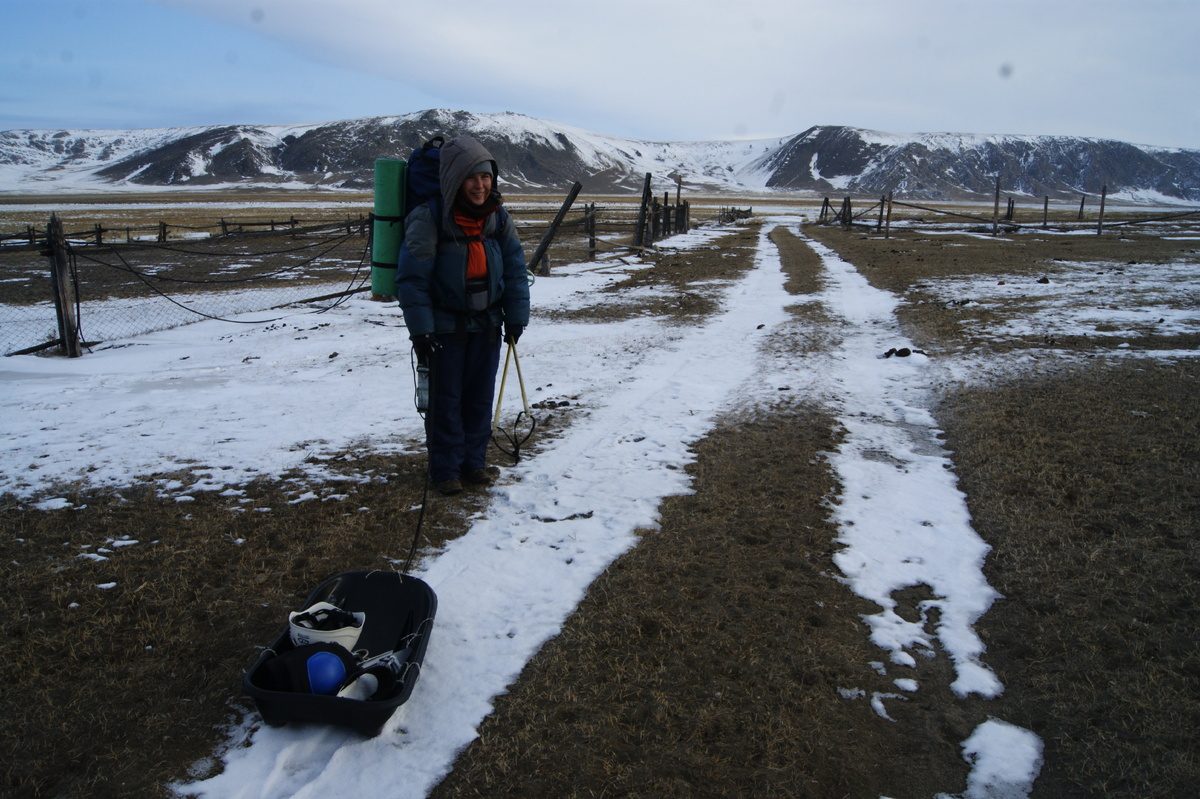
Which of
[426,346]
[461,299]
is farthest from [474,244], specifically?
[426,346]

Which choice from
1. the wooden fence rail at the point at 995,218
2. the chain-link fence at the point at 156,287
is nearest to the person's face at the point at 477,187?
the chain-link fence at the point at 156,287

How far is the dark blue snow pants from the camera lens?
4348 millimetres

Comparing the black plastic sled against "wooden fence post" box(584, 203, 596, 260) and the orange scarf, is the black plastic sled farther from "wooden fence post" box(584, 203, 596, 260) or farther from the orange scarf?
"wooden fence post" box(584, 203, 596, 260)

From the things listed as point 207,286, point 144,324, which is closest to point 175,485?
point 144,324

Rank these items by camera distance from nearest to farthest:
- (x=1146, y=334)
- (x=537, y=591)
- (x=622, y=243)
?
1. (x=537, y=591)
2. (x=1146, y=334)
3. (x=622, y=243)

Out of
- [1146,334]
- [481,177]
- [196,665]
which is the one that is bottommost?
[196,665]

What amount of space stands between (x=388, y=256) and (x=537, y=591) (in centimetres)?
228

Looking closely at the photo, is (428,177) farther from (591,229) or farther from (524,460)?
(591,229)

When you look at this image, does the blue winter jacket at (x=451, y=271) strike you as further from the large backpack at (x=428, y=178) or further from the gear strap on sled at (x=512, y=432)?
the gear strap on sled at (x=512, y=432)

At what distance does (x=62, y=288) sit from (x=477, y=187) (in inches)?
292

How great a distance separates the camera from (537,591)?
3.40m

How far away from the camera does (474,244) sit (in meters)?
4.23

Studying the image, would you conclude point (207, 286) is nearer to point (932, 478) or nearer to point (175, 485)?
point (175, 485)

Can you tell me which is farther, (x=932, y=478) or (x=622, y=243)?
(x=622, y=243)
